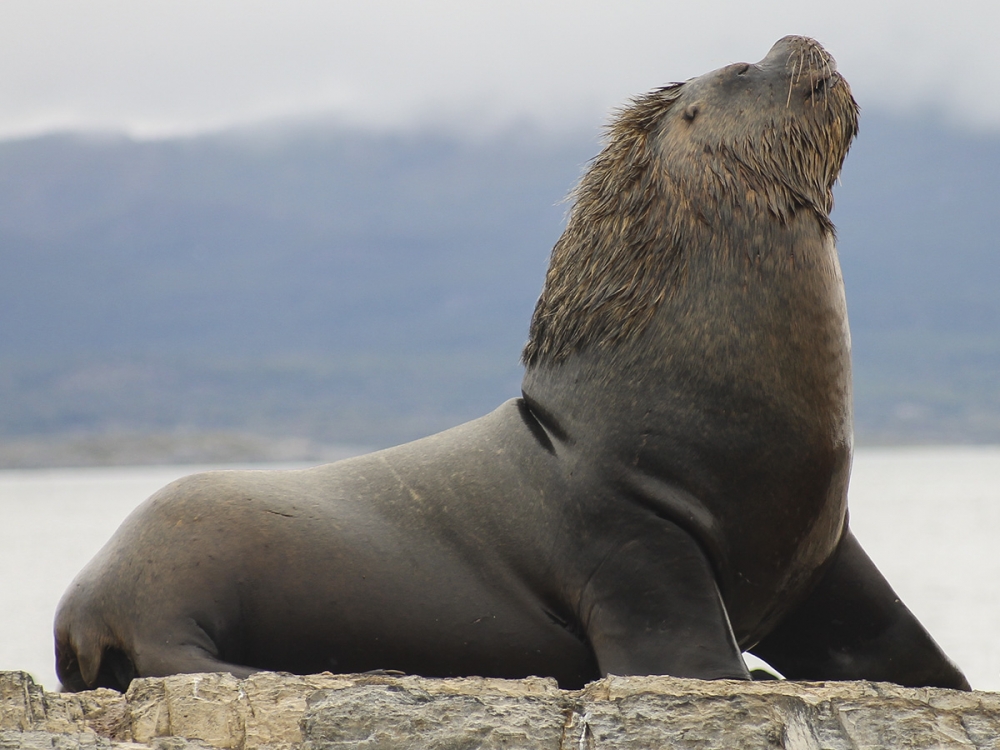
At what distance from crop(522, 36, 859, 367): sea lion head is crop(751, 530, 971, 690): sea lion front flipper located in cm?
113

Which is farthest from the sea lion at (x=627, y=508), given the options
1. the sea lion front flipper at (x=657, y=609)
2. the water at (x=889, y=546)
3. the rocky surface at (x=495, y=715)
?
the water at (x=889, y=546)

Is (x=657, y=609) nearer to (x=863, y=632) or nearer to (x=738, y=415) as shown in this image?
(x=738, y=415)

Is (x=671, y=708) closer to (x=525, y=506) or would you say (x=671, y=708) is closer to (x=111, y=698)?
(x=525, y=506)

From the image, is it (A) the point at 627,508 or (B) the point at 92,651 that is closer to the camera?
(A) the point at 627,508

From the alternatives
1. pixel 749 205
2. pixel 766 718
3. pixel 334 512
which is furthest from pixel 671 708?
pixel 749 205

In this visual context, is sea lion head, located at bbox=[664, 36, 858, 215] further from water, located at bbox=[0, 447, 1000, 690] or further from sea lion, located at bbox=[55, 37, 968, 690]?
water, located at bbox=[0, 447, 1000, 690]

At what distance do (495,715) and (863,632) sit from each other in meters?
1.78

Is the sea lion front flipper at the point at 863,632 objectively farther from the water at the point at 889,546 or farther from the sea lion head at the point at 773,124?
the water at the point at 889,546

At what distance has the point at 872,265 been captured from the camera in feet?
626

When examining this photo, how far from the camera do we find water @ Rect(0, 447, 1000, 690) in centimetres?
2042

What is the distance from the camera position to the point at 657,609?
413cm

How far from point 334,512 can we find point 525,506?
655 mm

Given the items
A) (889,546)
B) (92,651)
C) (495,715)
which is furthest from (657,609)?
(889,546)

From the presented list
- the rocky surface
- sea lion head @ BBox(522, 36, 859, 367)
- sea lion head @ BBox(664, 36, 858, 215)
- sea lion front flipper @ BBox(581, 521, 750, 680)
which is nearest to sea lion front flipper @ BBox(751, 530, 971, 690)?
sea lion front flipper @ BBox(581, 521, 750, 680)
